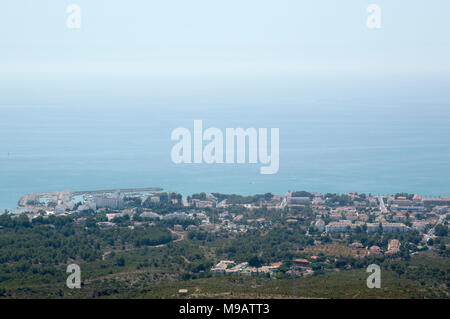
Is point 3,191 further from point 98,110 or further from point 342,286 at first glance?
point 98,110

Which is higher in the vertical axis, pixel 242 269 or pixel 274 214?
pixel 274 214
